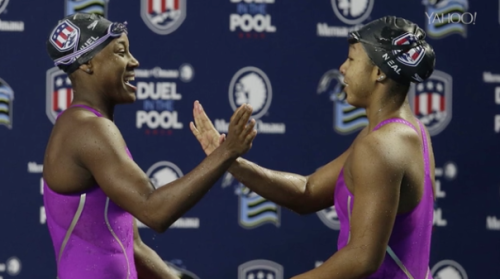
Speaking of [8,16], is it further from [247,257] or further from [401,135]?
[401,135]

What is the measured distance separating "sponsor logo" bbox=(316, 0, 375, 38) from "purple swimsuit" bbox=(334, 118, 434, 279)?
200 cm

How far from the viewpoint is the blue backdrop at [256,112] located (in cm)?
487

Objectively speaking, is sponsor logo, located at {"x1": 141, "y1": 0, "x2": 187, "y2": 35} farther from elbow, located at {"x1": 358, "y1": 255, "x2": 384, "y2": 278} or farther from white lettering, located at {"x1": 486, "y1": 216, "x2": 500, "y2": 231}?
elbow, located at {"x1": 358, "y1": 255, "x2": 384, "y2": 278}

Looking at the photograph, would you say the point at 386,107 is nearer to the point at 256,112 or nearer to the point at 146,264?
the point at 146,264

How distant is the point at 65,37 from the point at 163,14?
5.26ft

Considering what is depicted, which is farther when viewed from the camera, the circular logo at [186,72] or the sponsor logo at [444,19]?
the sponsor logo at [444,19]

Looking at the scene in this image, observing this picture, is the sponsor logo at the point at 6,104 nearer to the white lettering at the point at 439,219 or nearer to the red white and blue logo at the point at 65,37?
the red white and blue logo at the point at 65,37

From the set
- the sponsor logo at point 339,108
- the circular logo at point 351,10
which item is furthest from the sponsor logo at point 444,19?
the sponsor logo at point 339,108

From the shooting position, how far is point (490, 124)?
5309 millimetres

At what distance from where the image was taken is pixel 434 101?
5281 mm

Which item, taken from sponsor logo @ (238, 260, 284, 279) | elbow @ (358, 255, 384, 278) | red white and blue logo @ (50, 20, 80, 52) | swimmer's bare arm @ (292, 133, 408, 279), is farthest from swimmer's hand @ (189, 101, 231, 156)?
sponsor logo @ (238, 260, 284, 279)

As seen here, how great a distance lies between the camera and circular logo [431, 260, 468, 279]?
5289 mm

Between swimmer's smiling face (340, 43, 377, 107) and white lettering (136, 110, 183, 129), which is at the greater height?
swimmer's smiling face (340, 43, 377, 107)

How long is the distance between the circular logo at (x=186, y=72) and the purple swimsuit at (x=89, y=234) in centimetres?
178
